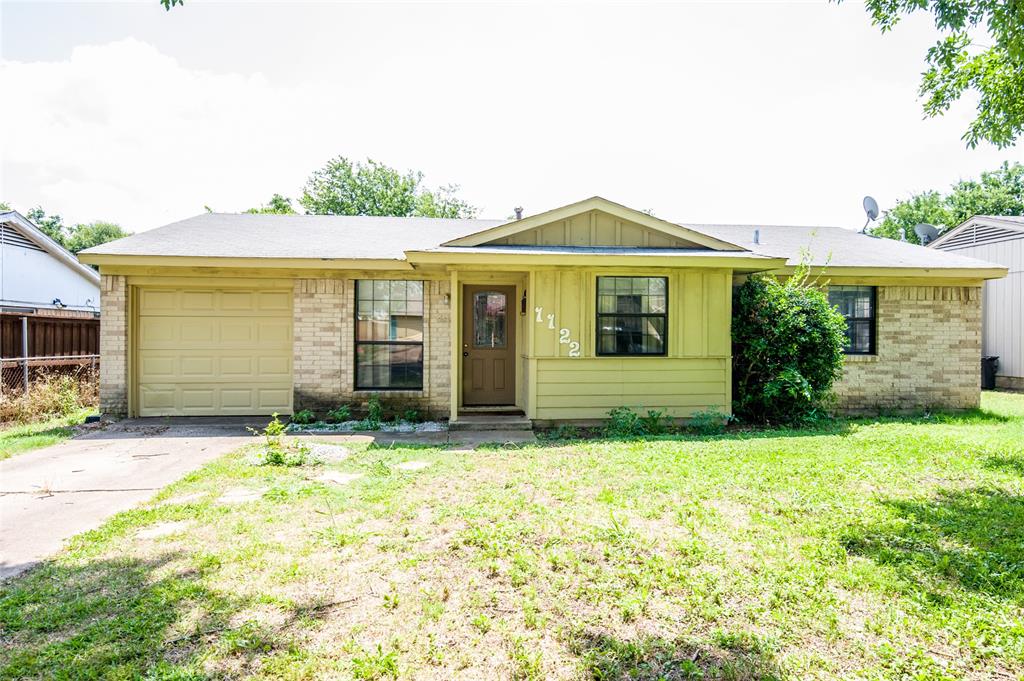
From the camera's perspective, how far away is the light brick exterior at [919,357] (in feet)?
33.0

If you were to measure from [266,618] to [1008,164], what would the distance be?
45763mm

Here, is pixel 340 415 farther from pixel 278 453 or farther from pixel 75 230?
pixel 75 230

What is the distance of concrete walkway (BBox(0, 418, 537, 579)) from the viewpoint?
414 cm

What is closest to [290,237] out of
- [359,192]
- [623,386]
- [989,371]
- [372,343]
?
→ [372,343]

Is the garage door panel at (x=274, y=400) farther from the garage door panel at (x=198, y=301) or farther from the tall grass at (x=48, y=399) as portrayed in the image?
the tall grass at (x=48, y=399)

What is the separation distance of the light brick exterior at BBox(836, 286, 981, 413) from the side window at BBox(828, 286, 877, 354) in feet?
0.46

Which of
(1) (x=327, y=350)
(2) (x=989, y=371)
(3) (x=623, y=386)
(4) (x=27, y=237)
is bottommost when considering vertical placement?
(2) (x=989, y=371)

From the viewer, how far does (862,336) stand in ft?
33.4

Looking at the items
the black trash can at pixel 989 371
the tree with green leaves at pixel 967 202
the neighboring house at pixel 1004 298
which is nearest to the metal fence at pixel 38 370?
the black trash can at pixel 989 371

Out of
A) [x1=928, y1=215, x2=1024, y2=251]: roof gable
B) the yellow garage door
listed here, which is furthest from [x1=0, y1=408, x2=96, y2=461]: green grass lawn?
[x1=928, y1=215, x2=1024, y2=251]: roof gable

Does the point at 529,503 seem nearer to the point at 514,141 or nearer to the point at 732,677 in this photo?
the point at 732,677

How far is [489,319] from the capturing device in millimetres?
9688

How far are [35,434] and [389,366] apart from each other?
202 inches

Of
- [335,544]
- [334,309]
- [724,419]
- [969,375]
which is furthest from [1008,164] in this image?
[335,544]
